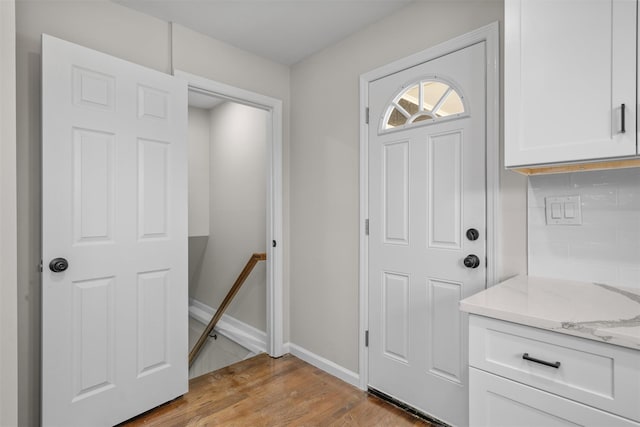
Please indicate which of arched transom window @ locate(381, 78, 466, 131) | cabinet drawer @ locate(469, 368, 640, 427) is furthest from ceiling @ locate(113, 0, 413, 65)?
cabinet drawer @ locate(469, 368, 640, 427)

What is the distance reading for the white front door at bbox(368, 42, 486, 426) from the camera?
68.9 inches

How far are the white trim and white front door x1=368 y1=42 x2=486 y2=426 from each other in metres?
0.17

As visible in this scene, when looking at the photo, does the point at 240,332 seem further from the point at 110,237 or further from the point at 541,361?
the point at 541,361

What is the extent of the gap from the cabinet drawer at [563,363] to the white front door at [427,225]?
631 millimetres

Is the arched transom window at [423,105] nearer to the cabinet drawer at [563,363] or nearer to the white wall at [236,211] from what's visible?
the cabinet drawer at [563,363]

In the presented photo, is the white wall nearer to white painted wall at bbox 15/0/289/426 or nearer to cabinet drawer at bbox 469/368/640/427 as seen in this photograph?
white painted wall at bbox 15/0/289/426

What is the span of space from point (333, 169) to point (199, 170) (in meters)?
2.21

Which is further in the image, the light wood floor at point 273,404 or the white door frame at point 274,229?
the white door frame at point 274,229

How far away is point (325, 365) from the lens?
2.53m

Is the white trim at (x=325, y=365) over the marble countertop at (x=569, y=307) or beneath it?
beneath

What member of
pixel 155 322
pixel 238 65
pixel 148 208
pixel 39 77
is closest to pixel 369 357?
pixel 155 322

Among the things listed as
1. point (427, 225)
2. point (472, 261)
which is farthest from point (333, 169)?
point (472, 261)

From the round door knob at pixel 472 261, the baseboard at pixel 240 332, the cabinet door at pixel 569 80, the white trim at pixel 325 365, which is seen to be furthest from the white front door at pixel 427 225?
the baseboard at pixel 240 332

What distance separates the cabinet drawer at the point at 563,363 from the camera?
2.93 ft
